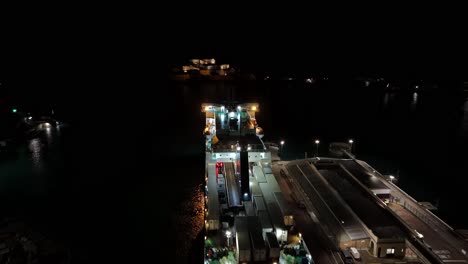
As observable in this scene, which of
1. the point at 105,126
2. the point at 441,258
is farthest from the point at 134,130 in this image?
the point at 441,258

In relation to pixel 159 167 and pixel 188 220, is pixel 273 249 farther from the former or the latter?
pixel 159 167

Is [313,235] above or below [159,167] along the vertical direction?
above

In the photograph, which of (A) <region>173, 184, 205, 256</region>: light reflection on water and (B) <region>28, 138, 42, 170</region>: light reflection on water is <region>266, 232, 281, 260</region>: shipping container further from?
(B) <region>28, 138, 42, 170</region>: light reflection on water

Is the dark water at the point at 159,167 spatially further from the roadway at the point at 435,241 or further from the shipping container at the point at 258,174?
the roadway at the point at 435,241

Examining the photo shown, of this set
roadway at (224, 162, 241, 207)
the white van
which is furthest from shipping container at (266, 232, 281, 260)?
roadway at (224, 162, 241, 207)

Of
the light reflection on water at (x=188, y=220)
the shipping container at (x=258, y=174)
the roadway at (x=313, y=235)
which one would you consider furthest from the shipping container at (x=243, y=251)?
the shipping container at (x=258, y=174)

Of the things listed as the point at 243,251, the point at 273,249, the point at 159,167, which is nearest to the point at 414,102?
the point at 159,167
